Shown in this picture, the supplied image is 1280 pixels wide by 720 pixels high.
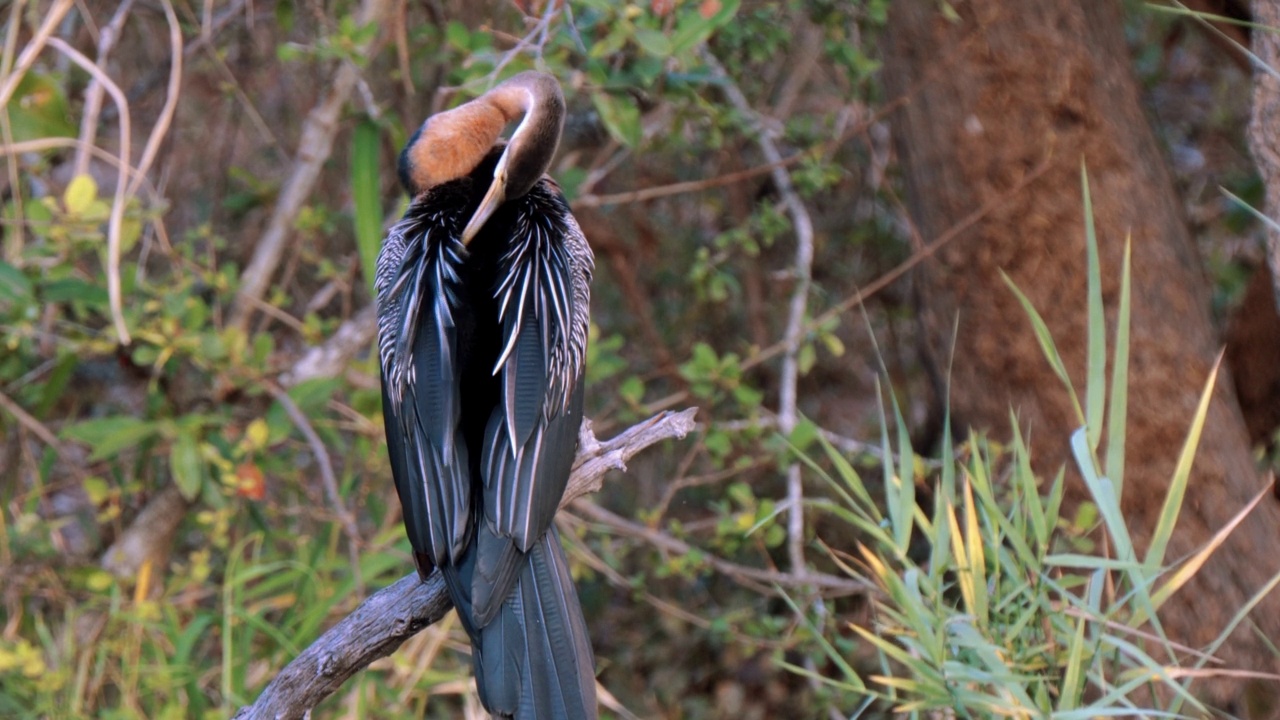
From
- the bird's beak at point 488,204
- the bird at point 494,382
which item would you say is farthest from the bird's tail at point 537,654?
the bird's beak at point 488,204

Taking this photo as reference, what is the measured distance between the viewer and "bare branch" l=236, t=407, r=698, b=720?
197 centimetres

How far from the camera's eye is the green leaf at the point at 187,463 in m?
3.26

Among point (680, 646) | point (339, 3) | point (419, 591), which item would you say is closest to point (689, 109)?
point (339, 3)

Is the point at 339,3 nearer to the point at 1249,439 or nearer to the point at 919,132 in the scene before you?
the point at 919,132

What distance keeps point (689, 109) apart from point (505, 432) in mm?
1597

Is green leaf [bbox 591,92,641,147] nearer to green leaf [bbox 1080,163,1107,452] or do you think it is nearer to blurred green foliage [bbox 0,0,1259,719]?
blurred green foliage [bbox 0,0,1259,719]

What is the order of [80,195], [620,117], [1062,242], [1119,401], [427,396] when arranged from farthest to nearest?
[1062,242] → [620,117] → [80,195] → [427,396] → [1119,401]

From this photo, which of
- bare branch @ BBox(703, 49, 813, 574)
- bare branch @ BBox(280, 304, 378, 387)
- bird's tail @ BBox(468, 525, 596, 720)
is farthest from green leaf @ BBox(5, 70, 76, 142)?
bird's tail @ BBox(468, 525, 596, 720)

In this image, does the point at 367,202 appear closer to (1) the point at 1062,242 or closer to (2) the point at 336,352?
(2) the point at 336,352

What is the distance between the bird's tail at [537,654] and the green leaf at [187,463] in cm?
144

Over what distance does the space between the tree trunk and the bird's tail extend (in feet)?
6.39

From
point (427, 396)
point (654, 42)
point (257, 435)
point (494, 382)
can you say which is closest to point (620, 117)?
point (654, 42)

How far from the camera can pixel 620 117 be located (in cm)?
322

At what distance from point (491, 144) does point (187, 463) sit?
1.22 metres
